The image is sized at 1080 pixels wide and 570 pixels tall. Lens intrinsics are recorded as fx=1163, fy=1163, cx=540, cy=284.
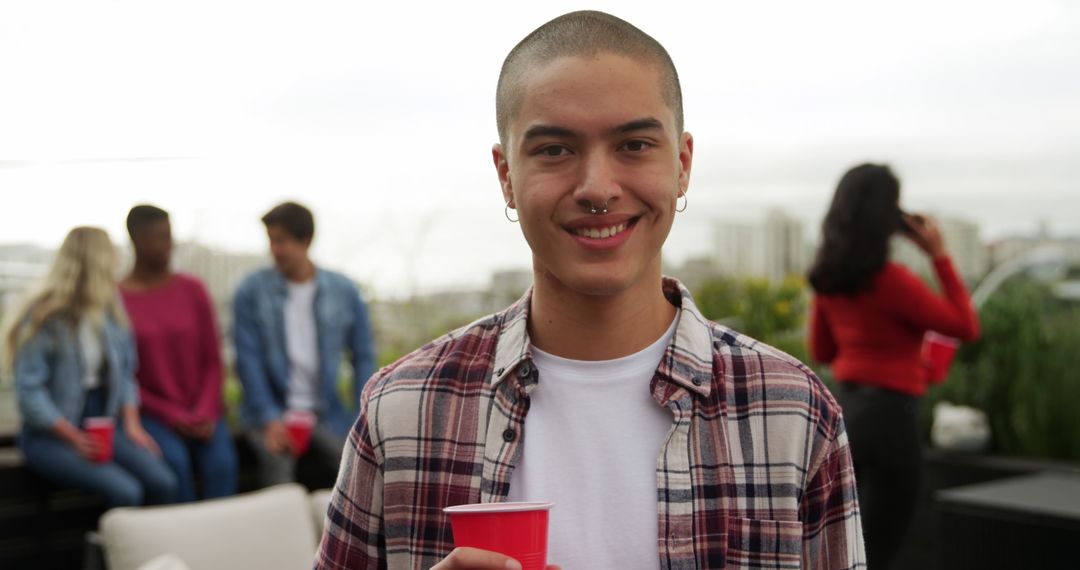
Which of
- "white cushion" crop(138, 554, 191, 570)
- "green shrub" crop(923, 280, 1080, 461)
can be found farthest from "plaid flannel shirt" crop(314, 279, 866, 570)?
"green shrub" crop(923, 280, 1080, 461)

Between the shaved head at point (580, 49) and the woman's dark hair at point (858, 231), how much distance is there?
2975mm

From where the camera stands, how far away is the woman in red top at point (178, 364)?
5301mm

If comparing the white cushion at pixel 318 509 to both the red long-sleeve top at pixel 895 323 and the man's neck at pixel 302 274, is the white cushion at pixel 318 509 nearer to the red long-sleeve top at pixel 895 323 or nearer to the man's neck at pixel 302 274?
the man's neck at pixel 302 274

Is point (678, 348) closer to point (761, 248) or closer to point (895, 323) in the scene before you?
point (895, 323)

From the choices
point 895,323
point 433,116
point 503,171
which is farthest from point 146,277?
point 503,171

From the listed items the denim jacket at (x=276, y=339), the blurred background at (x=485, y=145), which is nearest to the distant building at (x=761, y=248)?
the blurred background at (x=485, y=145)

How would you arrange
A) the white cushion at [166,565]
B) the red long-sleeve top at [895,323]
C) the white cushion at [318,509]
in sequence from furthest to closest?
the red long-sleeve top at [895,323] < the white cushion at [318,509] < the white cushion at [166,565]

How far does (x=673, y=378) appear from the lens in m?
1.46

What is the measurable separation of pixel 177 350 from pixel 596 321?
4.26 meters

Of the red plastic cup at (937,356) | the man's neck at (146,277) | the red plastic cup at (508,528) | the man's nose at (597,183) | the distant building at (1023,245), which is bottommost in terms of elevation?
the red plastic cup at (508,528)

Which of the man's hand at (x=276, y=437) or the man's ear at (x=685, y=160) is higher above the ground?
the man's ear at (x=685, y=160)

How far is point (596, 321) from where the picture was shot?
1.50 m

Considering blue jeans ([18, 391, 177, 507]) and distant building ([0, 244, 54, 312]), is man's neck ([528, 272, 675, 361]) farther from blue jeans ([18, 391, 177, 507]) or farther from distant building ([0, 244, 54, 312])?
distant building ([0, 244, 54, 312])

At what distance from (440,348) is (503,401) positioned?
0.45ft
